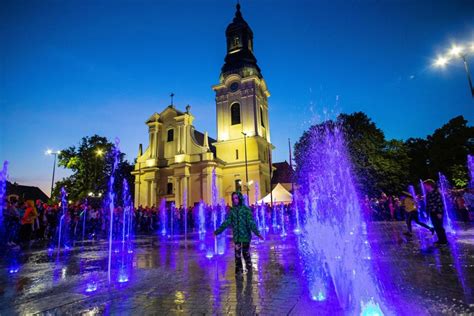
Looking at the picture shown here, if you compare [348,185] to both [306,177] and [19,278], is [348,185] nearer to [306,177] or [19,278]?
[306,177]

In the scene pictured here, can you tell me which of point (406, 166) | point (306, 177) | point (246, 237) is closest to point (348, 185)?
point (306, 177)

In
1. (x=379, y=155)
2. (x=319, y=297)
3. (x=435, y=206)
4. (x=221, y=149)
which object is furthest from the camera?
(x=221, y=149)

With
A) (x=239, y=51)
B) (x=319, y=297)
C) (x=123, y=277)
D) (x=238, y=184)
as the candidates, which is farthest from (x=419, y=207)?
(x=239, y=51)

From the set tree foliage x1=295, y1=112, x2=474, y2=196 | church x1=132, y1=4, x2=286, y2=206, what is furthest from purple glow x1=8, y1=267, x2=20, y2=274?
church x1=132, y1=4, x2=286, y2=206

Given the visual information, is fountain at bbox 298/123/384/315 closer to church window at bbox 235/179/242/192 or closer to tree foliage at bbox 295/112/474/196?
tree foliage at bbox 295/112/474/196

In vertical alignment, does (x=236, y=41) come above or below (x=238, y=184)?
above

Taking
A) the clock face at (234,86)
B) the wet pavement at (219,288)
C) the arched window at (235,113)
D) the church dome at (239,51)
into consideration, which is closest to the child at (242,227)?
the wet pavement at (219,288)

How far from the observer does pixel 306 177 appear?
35094 millimetres

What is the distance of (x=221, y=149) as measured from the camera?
44.1 metres

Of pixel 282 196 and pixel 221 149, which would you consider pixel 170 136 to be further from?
pixel 282 196

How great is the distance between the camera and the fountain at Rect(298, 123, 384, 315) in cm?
412

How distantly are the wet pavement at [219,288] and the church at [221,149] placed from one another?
32.5 metres

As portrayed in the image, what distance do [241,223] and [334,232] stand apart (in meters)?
9.60

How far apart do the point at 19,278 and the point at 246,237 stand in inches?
A: 190
